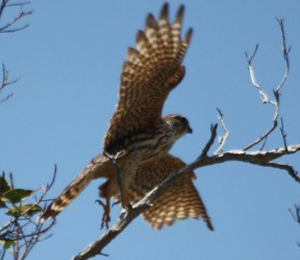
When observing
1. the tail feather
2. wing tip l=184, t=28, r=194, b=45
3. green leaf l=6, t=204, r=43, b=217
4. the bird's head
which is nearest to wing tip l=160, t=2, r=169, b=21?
wing tip l=184, t=28, r=194, b=45

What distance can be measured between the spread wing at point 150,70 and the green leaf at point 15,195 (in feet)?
8.17

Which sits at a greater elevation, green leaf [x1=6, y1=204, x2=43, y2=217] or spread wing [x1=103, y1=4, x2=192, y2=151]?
spread wing [x1=103, y1=4, x2=192, y2=151]

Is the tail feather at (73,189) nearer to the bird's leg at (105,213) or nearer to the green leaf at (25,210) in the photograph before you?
the bird's leg at (105,213)

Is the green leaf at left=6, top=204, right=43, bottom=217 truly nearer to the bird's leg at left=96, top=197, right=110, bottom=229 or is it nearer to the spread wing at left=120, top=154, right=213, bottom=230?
the bird's leg at left=96, top=197, right=110, bottom=229

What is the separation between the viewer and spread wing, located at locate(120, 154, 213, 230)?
25.8 feet

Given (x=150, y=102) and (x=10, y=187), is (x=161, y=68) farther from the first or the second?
(x=10, y=187)

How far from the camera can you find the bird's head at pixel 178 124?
7.40m

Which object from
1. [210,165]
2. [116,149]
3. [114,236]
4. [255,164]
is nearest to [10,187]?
[114,236]

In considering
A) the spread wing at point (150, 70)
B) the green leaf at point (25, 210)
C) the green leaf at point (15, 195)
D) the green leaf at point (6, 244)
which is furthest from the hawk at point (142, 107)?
the green leaf at point (15, 195)

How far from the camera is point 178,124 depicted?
7.48 meters

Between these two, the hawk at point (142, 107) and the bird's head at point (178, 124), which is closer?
the hawk at point (142, 107)

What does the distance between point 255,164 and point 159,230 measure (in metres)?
3.14

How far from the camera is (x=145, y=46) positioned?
22.2 ft

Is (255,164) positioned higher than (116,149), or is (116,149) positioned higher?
(116,149)
